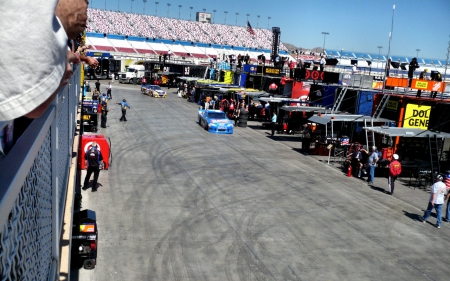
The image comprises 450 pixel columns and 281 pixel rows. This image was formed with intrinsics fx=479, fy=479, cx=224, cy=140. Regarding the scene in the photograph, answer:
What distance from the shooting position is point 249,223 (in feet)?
42.5

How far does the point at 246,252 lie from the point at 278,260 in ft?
2.52

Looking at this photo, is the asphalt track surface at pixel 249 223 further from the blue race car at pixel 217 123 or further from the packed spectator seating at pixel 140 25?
the packed spectator seating at pixel 140 25

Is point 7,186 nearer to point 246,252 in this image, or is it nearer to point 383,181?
point 246,252

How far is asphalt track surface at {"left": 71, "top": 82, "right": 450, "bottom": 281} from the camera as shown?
1014cm

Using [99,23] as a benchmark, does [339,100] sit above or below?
below

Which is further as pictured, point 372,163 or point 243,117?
point 243,117

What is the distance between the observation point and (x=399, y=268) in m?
10.7

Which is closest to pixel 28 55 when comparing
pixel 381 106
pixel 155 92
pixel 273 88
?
pixel 381 106

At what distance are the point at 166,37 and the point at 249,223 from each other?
87.7 m

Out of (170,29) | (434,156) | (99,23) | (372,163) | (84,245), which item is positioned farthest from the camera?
(170,29)

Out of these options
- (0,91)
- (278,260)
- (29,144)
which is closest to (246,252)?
(278,260)

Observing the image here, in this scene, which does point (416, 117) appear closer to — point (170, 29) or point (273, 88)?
point (273, 88)

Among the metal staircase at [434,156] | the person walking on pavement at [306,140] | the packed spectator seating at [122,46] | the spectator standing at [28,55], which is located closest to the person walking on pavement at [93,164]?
the person walking on pavement at [306,140]

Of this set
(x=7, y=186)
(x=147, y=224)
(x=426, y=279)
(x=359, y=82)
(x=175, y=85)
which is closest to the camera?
(x=7, y=186)
